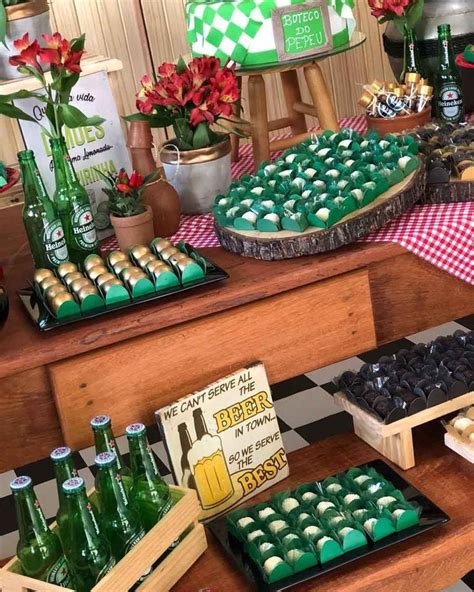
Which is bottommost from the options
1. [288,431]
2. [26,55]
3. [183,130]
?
[288,431]

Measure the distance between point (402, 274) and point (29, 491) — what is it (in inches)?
30.6

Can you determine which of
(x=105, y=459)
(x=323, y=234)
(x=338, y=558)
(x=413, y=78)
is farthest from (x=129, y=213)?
(x=413, y=78)

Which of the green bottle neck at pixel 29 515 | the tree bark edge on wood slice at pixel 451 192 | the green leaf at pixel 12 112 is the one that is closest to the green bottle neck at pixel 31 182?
the green leaf at pixel 12 112

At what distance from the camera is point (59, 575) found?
1615 millimetres

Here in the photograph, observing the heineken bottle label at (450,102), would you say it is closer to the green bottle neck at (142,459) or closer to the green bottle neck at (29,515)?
the green bottle neck at (142,459)

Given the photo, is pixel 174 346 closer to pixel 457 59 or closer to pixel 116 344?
pixel 116 344

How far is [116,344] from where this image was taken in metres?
1.63

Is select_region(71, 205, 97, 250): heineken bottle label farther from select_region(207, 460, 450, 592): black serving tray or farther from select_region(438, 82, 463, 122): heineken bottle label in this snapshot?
select_region(438, 82, 463, 122): heineken bottle label

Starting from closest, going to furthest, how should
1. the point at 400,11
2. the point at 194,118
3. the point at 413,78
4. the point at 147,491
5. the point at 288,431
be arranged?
the point at 147,491 < the point at 194,118 < the point at 413,78 < the point at 400,11 < the point at 288,431

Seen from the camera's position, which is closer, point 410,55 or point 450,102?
point 450,102

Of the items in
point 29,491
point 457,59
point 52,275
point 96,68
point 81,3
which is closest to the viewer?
point 29,491

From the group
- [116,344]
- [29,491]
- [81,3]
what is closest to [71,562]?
[29,491]

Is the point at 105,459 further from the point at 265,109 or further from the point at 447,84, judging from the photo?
the point at 447,84

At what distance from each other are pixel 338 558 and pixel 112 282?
62 centimetres
